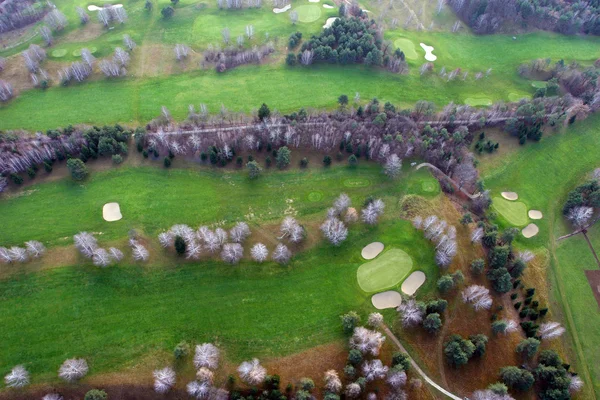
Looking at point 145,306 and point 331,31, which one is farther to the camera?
point 331,31

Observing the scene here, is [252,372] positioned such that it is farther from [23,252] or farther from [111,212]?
[23,252]

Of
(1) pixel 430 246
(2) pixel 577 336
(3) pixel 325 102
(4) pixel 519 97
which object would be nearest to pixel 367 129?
(3) pixel 325 102

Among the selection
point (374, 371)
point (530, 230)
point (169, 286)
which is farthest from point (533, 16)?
point (169, 286)

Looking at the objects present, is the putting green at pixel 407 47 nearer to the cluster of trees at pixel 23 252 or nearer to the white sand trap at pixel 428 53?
the white sand trap at pixel 428 53

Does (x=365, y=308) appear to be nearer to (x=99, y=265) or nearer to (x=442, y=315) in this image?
(x=442, y=315)

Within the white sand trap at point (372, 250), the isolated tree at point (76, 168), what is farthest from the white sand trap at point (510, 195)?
the isolated tree at point (76, 168)

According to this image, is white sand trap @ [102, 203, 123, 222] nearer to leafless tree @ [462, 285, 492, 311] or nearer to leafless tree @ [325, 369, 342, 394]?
leafless tree @ [325, 369, 342, 394]
